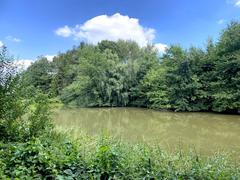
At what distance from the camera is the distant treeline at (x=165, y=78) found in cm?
1817

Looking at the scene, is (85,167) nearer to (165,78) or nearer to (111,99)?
(165,78)

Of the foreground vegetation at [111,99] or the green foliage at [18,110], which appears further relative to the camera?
the green foliage at [18,110]

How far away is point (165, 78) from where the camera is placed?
21469mm

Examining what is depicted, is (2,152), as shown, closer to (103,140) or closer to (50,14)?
(103,140)

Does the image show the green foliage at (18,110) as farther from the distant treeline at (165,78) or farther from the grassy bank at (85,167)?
the distant treeline at (165,78)

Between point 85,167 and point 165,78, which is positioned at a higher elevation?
point 165,78

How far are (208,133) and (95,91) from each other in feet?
46.6

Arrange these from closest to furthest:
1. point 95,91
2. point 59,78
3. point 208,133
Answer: point 208,133, point 95,91, point 59,78

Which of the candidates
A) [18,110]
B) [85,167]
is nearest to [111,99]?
[18,110]

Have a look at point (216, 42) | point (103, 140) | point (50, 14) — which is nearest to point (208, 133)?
point (50, 14)

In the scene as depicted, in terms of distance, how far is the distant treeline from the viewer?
18172mm

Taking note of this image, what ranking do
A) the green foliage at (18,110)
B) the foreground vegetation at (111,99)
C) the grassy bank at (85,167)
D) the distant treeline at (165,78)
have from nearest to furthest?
the grassy bank at (85,167) → the foreground vegetation at (111,99) → the green foliage at (18,110) → the distant treeline at (165,78)

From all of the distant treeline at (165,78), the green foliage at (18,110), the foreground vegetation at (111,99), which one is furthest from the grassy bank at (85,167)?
the distant treeline at (165,78)

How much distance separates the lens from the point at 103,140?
3660 millimetres
